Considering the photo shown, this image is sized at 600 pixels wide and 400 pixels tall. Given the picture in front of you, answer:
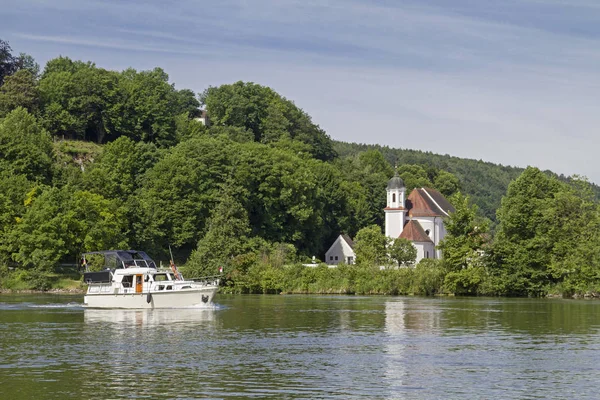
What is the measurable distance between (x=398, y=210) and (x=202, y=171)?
3628cm

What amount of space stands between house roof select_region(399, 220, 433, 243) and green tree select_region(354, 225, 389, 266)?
54.6ft

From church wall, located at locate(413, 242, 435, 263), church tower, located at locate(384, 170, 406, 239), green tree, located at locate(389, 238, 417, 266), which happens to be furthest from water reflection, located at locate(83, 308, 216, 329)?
church tower, located at locate(384, 170, 406, 239)

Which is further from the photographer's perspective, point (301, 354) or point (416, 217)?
point (416, 217)

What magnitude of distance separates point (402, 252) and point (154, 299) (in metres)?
55.2

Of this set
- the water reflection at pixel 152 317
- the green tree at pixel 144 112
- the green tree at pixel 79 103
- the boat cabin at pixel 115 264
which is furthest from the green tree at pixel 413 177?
the water reflection at pixel 152 317

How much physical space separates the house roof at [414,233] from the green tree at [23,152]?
177ft

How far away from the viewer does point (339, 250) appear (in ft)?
481

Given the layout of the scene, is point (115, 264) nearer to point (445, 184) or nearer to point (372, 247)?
point (372, 247)

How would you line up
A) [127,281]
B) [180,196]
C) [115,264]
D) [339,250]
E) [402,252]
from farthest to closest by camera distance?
[339,250], [180,196], [402,252], [115,264], [127,281]

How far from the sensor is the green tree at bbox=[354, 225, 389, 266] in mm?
114062

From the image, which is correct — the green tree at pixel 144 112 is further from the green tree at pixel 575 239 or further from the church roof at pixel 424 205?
the green tree at pixel 575 239

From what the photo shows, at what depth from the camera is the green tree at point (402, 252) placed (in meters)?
119

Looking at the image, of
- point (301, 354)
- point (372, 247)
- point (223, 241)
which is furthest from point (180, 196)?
point (301, 354)

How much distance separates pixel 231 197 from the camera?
115 meters
